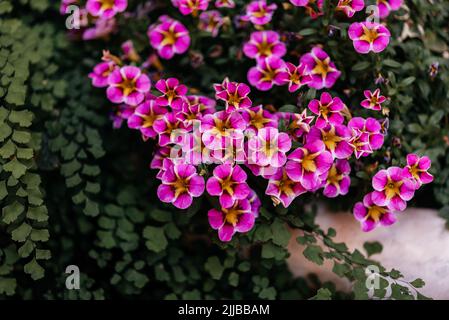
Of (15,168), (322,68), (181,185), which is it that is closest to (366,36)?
(322,68)

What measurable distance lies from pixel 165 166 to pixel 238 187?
Result: 18 centimetres

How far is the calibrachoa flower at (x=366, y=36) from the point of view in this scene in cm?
149

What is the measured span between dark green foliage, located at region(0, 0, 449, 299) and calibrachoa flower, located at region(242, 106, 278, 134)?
0.25 feet

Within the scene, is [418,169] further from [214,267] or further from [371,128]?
[214,267]

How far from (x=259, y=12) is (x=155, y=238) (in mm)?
689

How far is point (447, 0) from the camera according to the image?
76.2 inches

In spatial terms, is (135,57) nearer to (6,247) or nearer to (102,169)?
(102,169)

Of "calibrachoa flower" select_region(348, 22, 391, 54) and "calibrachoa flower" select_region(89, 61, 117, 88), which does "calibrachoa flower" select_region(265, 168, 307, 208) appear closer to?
"calibrachoa flower" select_region(348, 22, 391, 54)

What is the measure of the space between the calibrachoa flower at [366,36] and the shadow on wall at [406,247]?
523 millimetres

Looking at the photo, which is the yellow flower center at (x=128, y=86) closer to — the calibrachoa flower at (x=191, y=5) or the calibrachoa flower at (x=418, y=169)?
the calibrachoa flower at (x=191, y=5)

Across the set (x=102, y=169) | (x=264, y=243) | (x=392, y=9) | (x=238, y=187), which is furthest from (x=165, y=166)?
(x=392, y=9)

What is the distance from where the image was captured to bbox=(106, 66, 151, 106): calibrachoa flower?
1.61m

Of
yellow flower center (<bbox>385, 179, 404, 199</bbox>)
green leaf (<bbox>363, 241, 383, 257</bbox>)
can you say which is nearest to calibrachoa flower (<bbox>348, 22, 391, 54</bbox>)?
yellow flower center (<bbox>385, 179, 404, 199</bbox>)

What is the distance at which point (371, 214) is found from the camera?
1559mm
